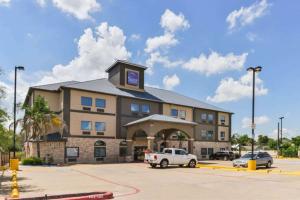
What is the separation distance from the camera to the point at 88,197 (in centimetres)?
1180

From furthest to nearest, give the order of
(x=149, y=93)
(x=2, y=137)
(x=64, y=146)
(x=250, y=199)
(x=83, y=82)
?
(x=149, y=93) < (x=83, y=82) < (x=64, y=146) < (x=2, y=137) < (x=250, y=199)

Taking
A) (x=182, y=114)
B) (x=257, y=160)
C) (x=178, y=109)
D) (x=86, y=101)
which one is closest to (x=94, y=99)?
(x=86, y=101)

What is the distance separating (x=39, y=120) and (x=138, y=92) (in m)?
15.2

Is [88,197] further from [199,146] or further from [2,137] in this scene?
[199,146]

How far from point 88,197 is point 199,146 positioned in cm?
4370

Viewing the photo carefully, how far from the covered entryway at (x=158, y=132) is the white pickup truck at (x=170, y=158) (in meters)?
6.01

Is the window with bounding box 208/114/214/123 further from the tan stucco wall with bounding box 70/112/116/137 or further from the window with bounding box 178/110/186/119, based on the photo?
the tan stucco wall with bounding box 70/112/116/137

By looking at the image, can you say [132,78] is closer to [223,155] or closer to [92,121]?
[92,121]

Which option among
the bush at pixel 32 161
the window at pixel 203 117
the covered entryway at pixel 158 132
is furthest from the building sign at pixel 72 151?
the window at pixel 203 117

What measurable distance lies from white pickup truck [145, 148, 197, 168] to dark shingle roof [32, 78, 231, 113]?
1351 centimetres

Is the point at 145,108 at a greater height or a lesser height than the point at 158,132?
greater

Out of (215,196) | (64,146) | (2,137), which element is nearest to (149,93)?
(64,146)

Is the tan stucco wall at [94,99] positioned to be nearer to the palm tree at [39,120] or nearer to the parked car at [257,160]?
the palm tree at [39,120]

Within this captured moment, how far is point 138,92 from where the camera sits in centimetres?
4750
